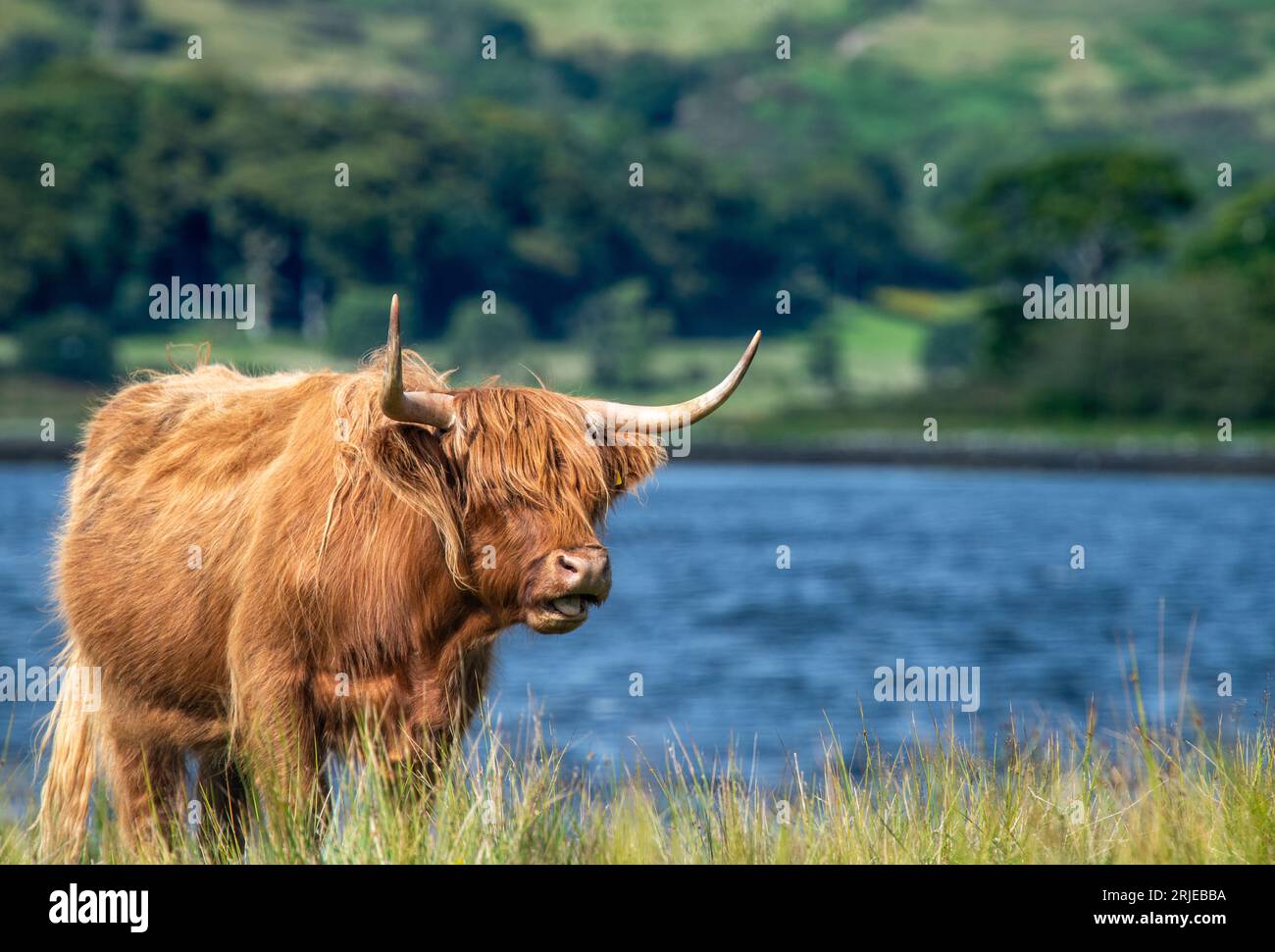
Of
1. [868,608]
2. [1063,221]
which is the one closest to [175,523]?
[868,608]

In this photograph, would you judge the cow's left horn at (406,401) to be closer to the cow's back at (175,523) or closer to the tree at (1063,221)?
the cow's back at (175,523)

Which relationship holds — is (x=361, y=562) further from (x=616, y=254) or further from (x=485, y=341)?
(x=616, y=254)

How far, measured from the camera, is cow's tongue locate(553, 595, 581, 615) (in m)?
5.15

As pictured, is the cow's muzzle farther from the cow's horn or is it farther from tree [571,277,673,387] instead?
tree [571,277,673,387]

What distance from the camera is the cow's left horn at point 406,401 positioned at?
505 centimetres

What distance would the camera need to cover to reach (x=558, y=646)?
33.6m

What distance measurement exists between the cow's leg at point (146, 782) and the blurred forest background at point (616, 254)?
193 feet

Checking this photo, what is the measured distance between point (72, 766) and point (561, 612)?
265 cm

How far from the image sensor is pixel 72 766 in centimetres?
687

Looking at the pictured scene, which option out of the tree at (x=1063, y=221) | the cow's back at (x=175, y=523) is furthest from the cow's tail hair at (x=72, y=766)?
the tree at (x=1063, y=221)

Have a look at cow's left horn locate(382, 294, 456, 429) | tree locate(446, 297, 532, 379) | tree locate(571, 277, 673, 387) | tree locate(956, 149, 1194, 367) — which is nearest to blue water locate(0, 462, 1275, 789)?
cow's left horn locate(382, 294, 456, 429)

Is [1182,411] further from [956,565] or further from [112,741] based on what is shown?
[112,741]

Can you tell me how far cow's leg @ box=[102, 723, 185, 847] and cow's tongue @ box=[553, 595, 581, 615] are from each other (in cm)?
185
